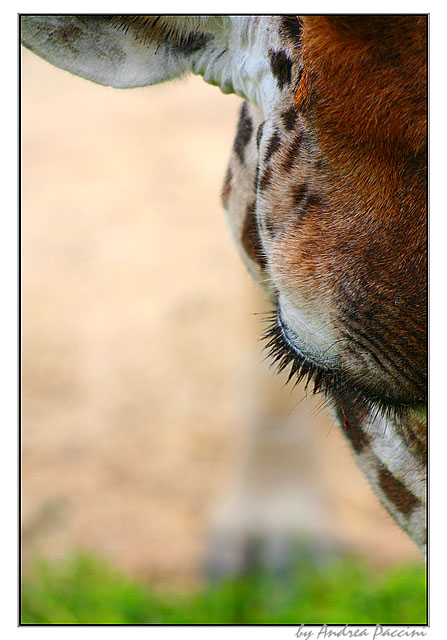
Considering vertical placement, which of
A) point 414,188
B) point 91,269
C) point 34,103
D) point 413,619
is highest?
point 34,103

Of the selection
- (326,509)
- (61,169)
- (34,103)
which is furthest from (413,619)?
(34,103)

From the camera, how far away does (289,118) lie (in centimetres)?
97

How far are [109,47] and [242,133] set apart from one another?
28 centimetres

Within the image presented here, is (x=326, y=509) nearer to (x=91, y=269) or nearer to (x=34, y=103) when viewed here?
(x=91, y=269)

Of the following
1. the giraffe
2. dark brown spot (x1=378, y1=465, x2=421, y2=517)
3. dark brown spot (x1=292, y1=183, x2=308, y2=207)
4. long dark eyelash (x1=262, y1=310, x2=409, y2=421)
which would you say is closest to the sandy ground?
dark brown spot (x1=378, y1=465, x2=421, y2=517)

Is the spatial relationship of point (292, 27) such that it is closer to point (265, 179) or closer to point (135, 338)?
point (265, 179)

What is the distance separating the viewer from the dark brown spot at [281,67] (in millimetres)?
967

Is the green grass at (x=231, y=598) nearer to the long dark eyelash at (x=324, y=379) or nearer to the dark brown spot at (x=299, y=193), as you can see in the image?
the long dark eyelash at (x=324, y=379)

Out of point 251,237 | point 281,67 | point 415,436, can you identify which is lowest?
point 415,436

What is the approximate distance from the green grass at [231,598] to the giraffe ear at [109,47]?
1846 millimetres

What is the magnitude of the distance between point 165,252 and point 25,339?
1004 millimetres

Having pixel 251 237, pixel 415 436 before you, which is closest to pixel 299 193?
pixel 251 237

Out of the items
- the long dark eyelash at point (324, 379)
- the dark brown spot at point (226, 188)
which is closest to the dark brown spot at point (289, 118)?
the long dark eyelash at point (324, 379)

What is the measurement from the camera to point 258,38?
1.07m
